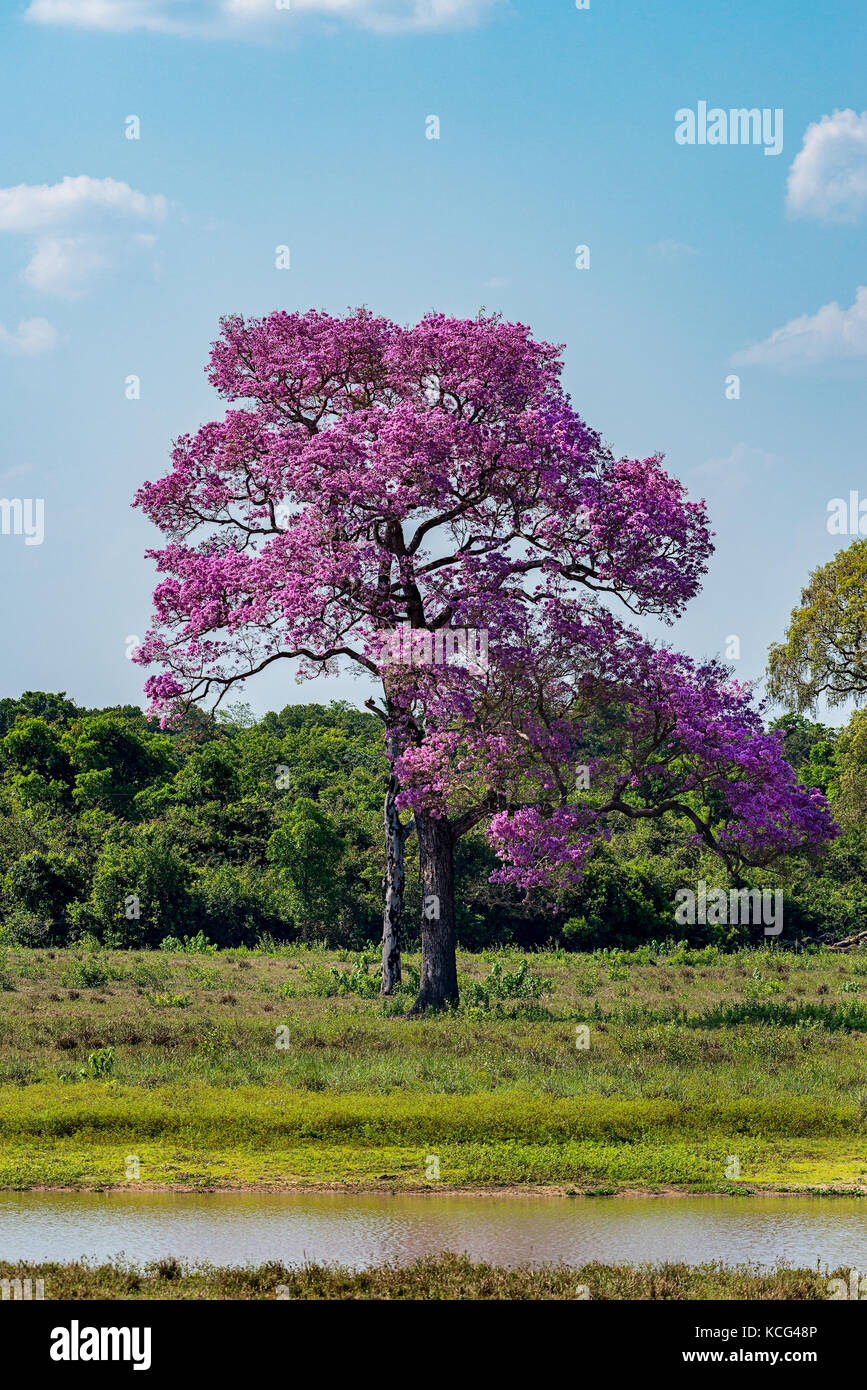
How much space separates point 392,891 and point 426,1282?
58.6 ft

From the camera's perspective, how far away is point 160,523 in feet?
94.2

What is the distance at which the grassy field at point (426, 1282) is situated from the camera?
10.3 m

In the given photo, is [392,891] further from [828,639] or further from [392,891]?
[828,639]

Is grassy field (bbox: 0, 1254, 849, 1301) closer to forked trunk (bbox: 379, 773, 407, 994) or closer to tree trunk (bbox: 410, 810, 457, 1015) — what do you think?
tree trunk (bbox: 410, 810, 457, 1015)

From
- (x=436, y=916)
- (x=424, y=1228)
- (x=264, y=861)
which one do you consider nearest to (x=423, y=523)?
(x=436, y=916)

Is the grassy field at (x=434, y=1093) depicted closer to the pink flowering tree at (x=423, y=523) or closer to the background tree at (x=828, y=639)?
the pink flowering tree at (x=423, y=523)

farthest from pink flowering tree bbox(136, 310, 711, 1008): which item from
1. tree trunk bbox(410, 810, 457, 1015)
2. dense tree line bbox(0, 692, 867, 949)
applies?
dense tree line bbox(0, 692, 867, 949)

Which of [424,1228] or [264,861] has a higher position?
[264,861]

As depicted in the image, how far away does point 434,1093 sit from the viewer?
1830 cm

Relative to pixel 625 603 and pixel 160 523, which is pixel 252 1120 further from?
pixel 160 523

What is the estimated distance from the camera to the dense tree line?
4544 cm

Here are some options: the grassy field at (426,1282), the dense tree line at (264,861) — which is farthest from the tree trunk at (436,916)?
the grassy field at (426,1282)
